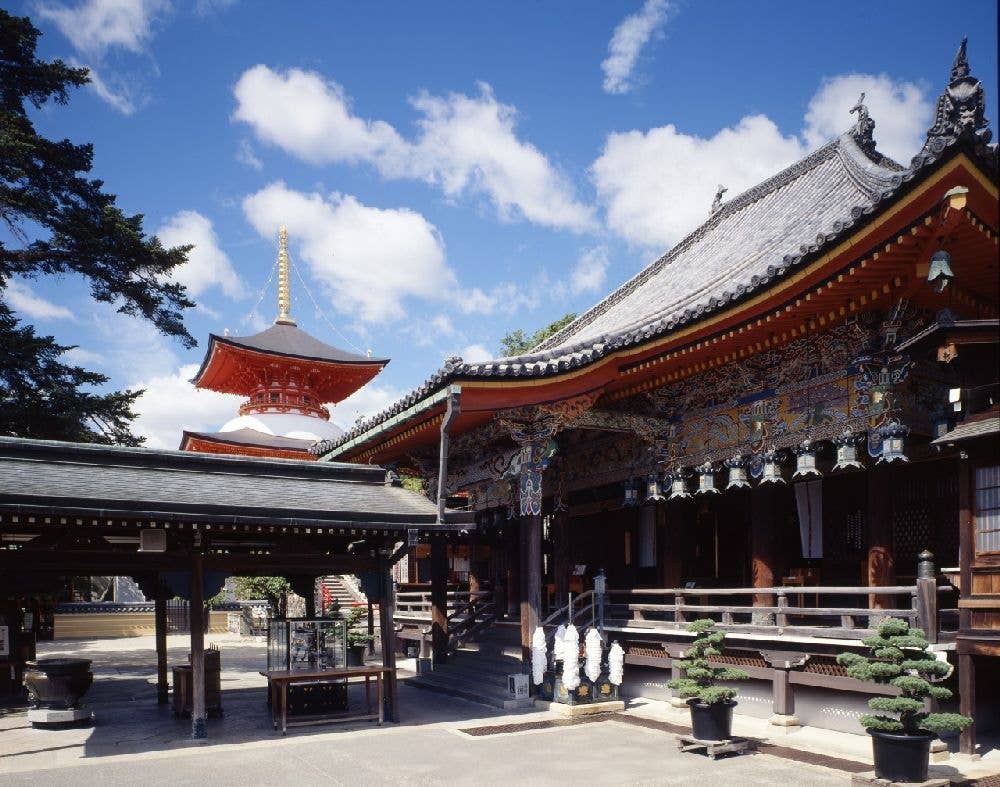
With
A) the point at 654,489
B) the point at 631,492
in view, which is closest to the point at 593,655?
the point at 654,489

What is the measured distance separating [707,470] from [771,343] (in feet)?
9.03

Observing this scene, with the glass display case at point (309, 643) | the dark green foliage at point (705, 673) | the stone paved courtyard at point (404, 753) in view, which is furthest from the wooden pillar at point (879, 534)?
the glass display case at point (309, 643)

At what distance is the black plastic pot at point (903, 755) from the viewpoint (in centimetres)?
842

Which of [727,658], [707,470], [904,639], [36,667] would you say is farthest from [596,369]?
[36,667]

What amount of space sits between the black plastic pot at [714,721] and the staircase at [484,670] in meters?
4.10

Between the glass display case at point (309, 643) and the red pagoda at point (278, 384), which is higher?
the red pagoda at point (278, 384)

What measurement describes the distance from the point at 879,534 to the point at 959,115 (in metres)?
5.60

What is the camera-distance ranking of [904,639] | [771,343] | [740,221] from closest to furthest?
[904,639] → [771,343] → [740,221]

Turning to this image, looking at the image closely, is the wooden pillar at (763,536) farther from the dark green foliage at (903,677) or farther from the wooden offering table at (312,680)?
the wooden offering table at (312,680)

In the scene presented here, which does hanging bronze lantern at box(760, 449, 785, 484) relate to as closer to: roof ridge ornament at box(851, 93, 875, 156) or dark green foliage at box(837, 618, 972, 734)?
dark green foliage at box(837, 618, 972, 734)

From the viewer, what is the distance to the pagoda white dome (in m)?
36.0

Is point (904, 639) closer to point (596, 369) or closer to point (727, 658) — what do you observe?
point (727, 658)

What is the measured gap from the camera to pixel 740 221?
20.9 meters

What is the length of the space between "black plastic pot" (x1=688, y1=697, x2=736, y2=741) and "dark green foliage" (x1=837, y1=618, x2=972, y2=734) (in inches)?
78.2
